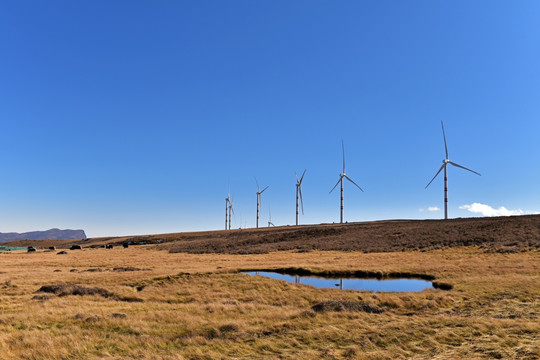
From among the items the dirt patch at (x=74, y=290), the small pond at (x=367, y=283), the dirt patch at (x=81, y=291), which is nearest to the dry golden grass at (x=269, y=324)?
the dirt patch at (x=81, y=291)

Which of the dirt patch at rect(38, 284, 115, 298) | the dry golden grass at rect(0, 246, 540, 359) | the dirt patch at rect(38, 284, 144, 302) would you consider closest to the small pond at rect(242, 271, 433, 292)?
the dry golden grass at rect(0, 246, 540, 359)

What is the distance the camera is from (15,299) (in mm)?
25500

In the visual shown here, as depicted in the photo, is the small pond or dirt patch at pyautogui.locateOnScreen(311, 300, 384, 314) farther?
the small pond

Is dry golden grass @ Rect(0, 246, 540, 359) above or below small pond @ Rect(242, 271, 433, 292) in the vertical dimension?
above

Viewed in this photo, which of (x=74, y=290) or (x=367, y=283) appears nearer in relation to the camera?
(x=74, y=290)

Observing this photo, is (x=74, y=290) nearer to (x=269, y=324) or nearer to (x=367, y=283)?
(x=269, y=324)

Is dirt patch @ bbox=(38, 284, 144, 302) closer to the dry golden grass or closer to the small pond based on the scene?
the dry golden grass

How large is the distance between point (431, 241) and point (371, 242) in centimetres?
1210

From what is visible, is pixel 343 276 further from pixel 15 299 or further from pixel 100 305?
pixel 15 299

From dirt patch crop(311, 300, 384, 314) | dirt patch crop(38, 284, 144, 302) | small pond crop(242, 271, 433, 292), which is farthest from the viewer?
small pond crop(242, 271, 433, 292)

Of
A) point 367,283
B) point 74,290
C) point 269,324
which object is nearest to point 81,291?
point 74,290

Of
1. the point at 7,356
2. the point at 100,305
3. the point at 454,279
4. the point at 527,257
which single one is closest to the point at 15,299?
the point at 100,305

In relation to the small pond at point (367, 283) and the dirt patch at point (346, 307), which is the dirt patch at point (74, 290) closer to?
the dirt patch at point (346, 307)

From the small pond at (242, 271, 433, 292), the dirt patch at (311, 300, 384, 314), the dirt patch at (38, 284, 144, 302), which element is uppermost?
the dirt patch at (311, 300, 384, 314)
